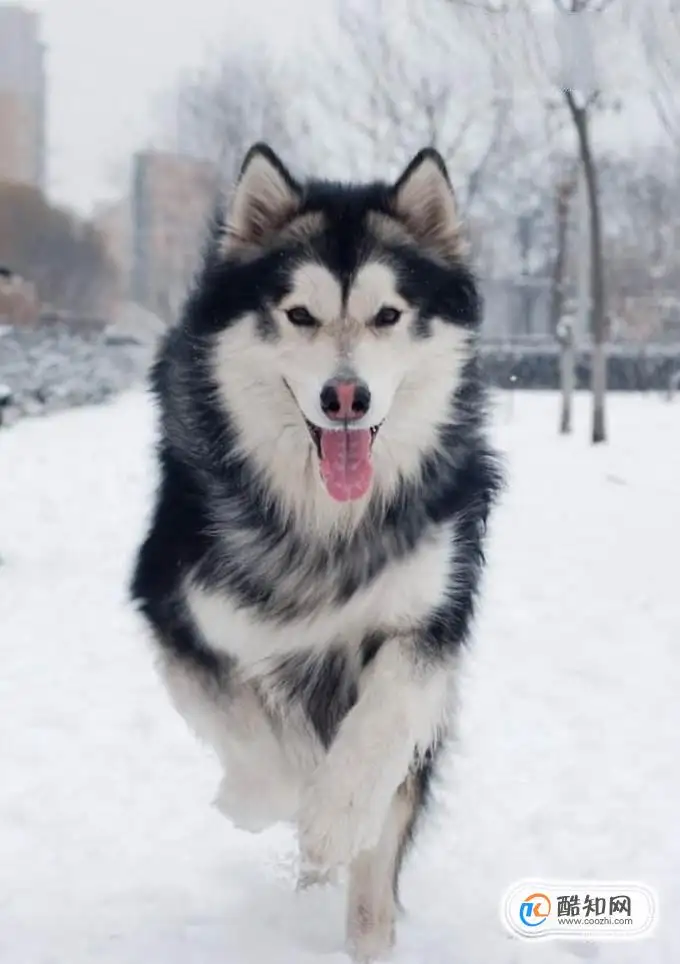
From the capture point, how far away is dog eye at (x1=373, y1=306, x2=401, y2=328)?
2.94 meters

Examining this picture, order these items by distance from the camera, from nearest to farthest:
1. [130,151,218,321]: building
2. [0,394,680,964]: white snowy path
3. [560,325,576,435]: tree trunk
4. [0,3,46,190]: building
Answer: [0,394,680,964]: white snowy path, [560,325,576,435]: tree trunk, [130,151,218,321]: building, [0,3,46,190]: building

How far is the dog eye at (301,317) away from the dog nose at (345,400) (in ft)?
0.71

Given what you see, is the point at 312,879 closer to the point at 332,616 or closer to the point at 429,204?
the point at 332,616

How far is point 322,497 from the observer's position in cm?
312

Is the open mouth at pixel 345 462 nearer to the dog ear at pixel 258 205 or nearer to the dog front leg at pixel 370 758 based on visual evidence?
the dog front leg at pixel 370 758

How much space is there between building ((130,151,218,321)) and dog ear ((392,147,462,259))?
617 inches

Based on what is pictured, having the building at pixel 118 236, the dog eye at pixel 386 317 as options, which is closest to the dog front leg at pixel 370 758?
the dog eye at pixel 386 317

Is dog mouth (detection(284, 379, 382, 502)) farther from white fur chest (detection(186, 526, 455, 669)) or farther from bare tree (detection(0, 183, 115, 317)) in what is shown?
bare tree (detection(0, 183, 115, 317))

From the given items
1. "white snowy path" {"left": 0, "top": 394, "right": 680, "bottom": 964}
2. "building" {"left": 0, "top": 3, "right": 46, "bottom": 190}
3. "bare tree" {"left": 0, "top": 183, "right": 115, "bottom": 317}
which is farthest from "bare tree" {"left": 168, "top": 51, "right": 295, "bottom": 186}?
"bare tree" {"left": 0, "top": 183, "right": 115, "bottom": 317}

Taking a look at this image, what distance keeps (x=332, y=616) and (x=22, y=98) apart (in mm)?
37411

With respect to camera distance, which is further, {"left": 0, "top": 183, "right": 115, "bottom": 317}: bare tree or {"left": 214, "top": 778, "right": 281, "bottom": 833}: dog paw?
{"left": 0, "top": 183, "right": 115, "bottom": 317}: bare tree

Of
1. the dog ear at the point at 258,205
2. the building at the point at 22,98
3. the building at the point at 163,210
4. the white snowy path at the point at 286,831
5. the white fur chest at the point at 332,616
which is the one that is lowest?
the white snowy path at the point at 286,831

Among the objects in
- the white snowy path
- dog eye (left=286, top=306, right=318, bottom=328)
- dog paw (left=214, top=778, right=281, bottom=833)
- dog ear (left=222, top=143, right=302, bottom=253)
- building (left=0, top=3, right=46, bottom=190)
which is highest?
building (left=0, top=3, right=46, bottom=190)

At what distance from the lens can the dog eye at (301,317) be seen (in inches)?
115
